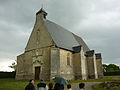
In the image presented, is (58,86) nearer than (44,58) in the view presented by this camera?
Yes

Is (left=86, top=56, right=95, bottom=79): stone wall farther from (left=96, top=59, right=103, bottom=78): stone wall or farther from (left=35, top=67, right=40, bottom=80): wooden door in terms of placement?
(left=35, top=67, right=40, bottom=80): wooden door

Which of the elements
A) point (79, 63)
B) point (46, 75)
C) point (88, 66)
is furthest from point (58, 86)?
point (88, 66)

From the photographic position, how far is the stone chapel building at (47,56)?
27381 millimetres

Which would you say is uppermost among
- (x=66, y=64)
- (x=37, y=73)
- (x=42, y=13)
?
(x=42, y=13)

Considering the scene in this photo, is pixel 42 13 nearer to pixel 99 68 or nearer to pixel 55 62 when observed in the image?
pixel 55 62

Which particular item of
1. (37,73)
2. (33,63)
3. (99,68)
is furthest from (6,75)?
(99,68)

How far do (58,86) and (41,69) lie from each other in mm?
21037

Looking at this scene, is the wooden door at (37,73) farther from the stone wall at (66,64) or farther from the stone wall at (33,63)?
the stone wall at (66,64)

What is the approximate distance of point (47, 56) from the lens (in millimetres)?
28156

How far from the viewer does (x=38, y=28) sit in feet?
101

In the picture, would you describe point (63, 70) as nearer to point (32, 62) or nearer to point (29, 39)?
point (32, 62)

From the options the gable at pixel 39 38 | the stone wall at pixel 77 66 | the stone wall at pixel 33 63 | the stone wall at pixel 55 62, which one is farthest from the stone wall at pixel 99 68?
the gable at pixel 39 38

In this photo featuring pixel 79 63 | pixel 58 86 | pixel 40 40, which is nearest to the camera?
pixel 58 86

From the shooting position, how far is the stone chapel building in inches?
1078
